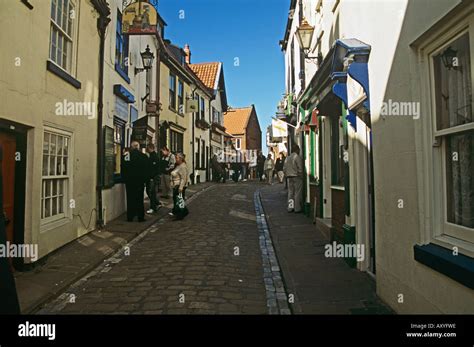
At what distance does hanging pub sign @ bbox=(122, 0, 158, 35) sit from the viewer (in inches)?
385

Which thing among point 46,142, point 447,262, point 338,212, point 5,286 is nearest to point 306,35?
point 338,212

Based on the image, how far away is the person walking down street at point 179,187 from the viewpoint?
32.1 ft

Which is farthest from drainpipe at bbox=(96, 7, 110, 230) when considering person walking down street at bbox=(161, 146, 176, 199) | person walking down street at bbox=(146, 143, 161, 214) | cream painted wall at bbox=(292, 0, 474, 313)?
cream painted wall at bbox=(292, 0, 474, 313)

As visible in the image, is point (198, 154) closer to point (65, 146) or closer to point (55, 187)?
point (65, 146)

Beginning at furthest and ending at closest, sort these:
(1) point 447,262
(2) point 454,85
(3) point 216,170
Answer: (3) point 216,170 < (2) point 454,85 < (1) point 447,262

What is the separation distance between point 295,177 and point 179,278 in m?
6.32

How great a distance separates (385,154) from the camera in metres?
4.27

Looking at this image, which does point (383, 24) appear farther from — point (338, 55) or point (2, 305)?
point (2, 305)

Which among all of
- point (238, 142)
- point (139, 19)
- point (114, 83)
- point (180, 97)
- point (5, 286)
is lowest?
point (5, 286)

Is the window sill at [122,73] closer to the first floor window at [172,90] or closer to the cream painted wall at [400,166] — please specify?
the cream painted wall at [400,166]

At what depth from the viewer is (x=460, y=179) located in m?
3.11

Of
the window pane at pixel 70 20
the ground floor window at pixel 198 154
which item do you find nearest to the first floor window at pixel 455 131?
the window pane at pixel 70 20

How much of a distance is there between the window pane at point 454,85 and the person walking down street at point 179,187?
7360 mm
